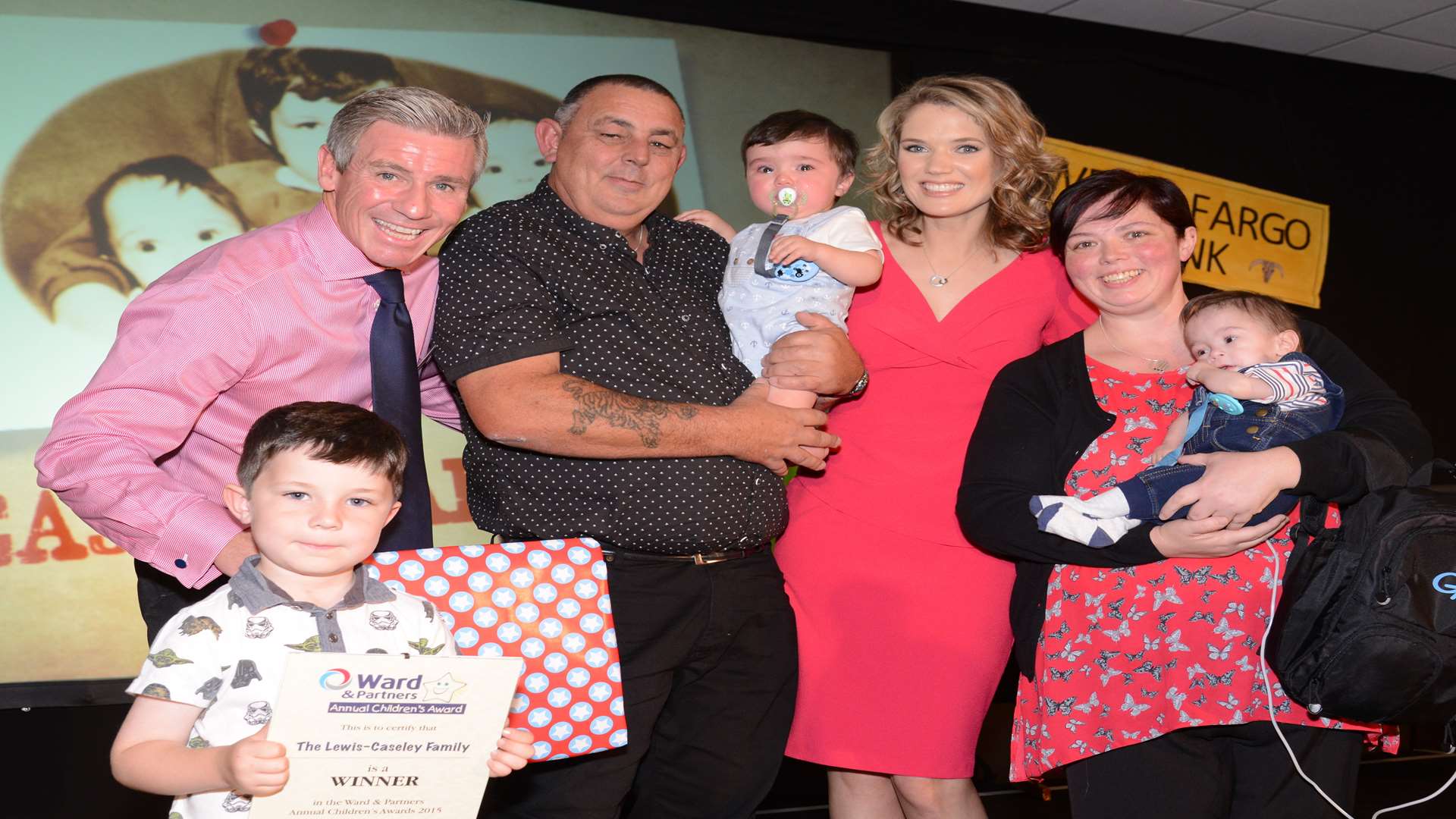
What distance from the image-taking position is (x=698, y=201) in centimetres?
574

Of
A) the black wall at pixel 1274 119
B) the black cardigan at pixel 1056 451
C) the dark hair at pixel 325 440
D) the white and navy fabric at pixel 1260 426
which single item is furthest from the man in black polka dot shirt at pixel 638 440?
the black wall at pixel 1274 119

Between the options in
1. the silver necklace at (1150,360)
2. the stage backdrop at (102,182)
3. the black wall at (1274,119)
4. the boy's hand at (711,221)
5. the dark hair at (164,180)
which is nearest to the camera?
the silver necklace at (1150,360)

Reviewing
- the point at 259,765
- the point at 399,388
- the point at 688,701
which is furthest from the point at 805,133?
the point at 259,765

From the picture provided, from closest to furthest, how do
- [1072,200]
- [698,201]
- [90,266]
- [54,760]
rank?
[1072,200] → [54,760] → [90,266] → [698,201]

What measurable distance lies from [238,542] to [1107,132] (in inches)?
235

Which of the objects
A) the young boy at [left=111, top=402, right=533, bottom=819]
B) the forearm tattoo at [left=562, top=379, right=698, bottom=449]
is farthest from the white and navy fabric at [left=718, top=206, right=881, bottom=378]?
→ the young boy at [left=111, top=402, right=533, bottom=819]

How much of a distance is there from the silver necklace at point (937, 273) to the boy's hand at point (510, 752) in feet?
5.13

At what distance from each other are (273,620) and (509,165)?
4010mm

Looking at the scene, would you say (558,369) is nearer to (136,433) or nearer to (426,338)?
(426,338)

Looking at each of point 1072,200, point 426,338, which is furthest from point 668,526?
point 1072,200

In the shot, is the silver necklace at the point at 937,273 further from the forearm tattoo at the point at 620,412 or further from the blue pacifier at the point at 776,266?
the forearm tattoo at the point at 620,412

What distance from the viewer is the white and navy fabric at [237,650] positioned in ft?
5.22

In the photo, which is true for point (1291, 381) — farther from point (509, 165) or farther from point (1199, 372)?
point (509, 165)

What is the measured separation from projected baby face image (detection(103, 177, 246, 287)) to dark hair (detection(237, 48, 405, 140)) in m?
0.43
